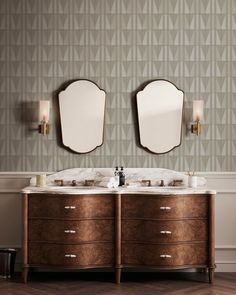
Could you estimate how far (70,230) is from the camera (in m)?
4.88

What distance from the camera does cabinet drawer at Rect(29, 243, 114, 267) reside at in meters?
4.88

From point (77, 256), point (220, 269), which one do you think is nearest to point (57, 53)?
point (77, 256)

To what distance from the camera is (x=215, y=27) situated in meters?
5.52

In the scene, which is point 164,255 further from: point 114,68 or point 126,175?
point 114,68

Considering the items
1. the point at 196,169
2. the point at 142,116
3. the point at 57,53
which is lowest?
the point at 196,169

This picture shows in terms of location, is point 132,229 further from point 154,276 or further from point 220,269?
point 220,269

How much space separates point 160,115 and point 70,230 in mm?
1381

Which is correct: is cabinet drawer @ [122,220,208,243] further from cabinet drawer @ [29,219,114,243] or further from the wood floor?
the wood floor

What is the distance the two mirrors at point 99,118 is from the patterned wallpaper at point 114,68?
0.08 metres

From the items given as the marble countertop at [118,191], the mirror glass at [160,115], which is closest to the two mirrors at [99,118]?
the mirror glass at [160,115]

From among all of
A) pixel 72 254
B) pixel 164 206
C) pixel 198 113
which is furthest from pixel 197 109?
pixel 72 254

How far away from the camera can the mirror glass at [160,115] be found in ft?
17.9

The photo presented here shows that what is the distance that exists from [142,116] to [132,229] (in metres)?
1.11

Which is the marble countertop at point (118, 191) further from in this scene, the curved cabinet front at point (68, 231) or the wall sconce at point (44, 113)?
the wall sconce at point (44, 113)
